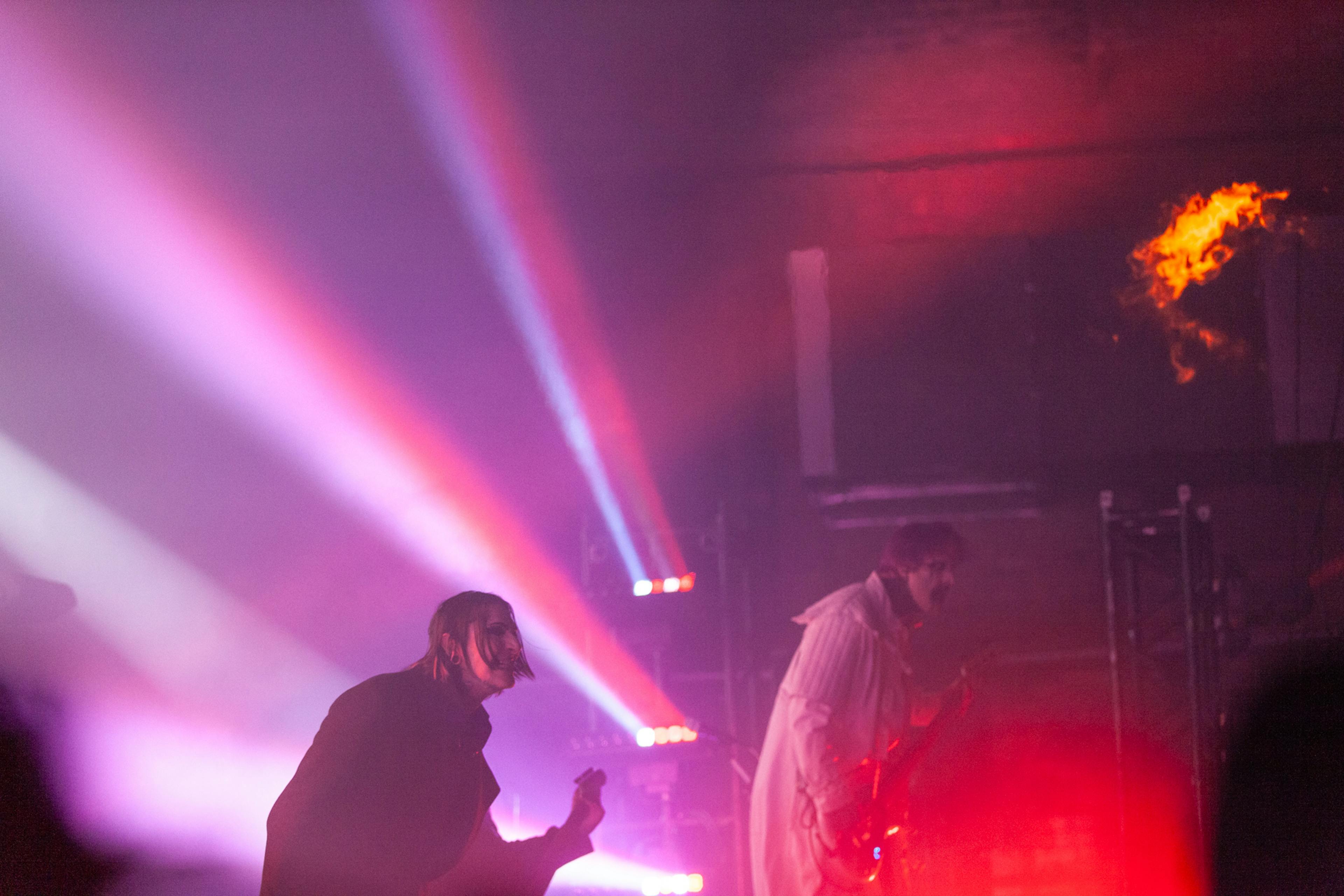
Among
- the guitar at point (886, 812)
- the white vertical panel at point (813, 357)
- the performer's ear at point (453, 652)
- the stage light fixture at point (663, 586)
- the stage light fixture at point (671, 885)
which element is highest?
the white vertical panel at point (813, 357)

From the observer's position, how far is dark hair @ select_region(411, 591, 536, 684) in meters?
2.42

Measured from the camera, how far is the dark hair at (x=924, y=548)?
12.5 ft

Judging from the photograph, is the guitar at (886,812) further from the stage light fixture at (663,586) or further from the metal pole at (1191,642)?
the metal pole at (1191,642)

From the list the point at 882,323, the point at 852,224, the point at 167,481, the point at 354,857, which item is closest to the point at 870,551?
the point at 882,323

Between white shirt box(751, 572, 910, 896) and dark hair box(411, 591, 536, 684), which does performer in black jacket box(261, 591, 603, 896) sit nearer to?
dark hair box(411, 591, 536, 684)

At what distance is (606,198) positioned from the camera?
25.5ft

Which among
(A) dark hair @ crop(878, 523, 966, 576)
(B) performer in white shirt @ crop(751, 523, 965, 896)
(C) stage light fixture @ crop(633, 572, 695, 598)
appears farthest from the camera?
(C) stage light fixture @ crop(633, 572, 695, 598)

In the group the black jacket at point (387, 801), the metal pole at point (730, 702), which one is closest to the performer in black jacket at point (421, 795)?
the black jacket at point (387, 801)

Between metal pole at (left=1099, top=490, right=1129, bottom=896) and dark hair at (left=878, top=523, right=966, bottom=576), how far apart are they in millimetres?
2793

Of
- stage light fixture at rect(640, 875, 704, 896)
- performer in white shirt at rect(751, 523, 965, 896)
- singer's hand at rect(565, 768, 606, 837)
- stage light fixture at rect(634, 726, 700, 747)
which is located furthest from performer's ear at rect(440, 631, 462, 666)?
stage light fixture at rect(640, 875, 704, 896)

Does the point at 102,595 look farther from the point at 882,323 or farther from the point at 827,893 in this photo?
the point at 827,893

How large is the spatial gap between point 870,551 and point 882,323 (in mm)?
1442

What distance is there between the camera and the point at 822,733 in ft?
11.1

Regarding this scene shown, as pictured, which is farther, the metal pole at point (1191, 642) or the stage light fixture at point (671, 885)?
the metal pole at point (1191, 642)
